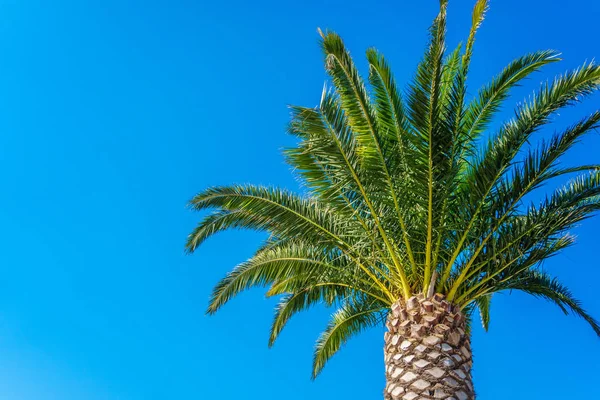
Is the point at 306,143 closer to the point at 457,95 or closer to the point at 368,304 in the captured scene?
the point at 457,95

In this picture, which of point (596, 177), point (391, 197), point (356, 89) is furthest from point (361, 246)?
point (596, 177)

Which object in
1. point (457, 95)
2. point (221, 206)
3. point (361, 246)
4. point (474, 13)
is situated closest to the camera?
point (474, 13)

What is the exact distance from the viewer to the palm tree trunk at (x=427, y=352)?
911 centimetres

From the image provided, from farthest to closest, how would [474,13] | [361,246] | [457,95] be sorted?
1. [361,246]
2. [457,95]
3. [474,13]

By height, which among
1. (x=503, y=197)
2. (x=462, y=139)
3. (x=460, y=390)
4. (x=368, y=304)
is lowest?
(x=460, y=390)

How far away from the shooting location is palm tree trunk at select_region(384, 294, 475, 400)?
359 inches

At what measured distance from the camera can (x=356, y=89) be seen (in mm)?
9844

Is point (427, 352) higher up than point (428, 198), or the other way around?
point (428, 198)

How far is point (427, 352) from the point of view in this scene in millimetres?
9336

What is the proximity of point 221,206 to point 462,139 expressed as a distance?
14.1 feet

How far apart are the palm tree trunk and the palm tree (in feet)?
0.06

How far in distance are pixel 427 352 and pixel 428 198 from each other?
2.29 m

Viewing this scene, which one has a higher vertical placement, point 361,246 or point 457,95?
point 457,95

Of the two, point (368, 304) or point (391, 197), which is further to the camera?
point (368, 304)
